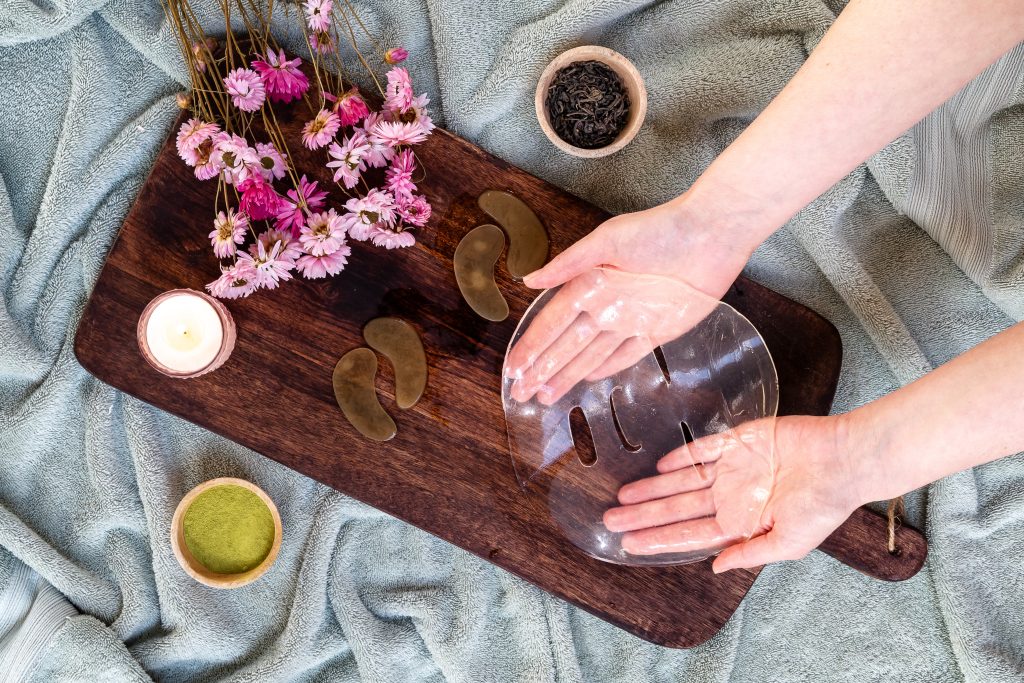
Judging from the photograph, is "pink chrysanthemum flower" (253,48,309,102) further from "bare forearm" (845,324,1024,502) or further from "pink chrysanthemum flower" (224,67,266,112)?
"bare forearm" (845,324,1024,502)

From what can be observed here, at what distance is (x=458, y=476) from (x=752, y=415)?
0.32m

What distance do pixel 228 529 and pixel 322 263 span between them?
1.08 ft

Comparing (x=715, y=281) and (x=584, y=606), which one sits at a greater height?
(x=715, y=281)

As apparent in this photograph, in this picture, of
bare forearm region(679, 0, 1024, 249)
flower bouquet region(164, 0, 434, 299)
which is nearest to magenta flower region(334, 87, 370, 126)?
flower bouquet region(164, 0, 434, 299)

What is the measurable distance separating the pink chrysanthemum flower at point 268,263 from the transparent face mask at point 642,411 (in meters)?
0.24

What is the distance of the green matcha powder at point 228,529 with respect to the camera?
84 cm

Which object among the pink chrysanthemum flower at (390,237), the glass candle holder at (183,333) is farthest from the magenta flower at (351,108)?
the glass candle holder at (183,333)

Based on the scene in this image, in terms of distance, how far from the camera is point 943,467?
70 cm

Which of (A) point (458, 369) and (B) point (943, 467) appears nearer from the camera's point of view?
(B) point (943, 467)

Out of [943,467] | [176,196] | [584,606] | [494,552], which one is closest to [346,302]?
[176,196]

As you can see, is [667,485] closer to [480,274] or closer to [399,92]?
[480,274]

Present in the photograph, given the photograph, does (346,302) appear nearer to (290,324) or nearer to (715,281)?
(290,324)

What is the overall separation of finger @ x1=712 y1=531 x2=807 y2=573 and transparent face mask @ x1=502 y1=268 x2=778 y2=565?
2 centimetres

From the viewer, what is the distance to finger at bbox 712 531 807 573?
0.74 meters
